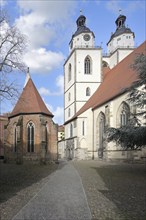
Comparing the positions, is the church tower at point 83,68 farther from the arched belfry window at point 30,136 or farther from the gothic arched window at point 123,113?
the arched belfry window at point 30,136

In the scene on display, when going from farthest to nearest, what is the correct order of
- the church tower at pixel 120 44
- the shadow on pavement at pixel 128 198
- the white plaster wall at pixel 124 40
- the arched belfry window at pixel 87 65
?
the white plaster wall at pixel 124 40, the church tower at pixel 120 44, the arched belfry window at pixel 87 65, the shadow on pavement at pixel 128 198

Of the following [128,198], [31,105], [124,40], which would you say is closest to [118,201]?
[128,198]

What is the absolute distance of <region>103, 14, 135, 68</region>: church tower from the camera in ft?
169

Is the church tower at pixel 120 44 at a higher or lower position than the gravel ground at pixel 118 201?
higher

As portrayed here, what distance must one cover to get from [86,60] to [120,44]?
7.11 metres

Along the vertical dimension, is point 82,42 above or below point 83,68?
above

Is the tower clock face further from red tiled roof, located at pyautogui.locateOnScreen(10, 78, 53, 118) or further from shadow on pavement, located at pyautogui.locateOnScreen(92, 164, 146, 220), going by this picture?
shadow on pavement, located at pyautogui.locateOnScreen(92, 164, 146, 220)

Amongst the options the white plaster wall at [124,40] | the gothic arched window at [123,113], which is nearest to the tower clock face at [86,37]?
the white plaster wall at [124,40]

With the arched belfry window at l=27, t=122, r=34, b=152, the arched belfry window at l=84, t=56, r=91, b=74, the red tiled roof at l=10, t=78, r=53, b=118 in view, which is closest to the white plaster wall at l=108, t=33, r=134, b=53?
the arched belfry window at l=84, t=56, r=91, b=74

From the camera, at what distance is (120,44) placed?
52.8m

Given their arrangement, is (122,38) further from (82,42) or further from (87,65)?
(87,65)

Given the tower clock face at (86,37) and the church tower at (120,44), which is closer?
the church tower at (120,44)

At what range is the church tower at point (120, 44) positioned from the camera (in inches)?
2026

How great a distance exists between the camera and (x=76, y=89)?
4988 centimetres
